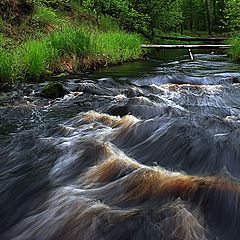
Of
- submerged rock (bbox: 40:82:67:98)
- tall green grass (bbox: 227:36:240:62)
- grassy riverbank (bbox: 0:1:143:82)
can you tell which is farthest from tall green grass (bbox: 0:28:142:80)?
tall green grass (bbox: 227:36:240:62)

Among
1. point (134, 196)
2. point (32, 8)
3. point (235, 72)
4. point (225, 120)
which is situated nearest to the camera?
point (134, 196)

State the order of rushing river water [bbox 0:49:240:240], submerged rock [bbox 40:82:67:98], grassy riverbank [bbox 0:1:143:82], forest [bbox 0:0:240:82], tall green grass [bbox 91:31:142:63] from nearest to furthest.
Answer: rushing river water [bbox 0:49:240:240], submerged rock [bbox 40:82:67:98], grassy riverbank [bbox 0:1:143:82], forest [bbox 0:0:240:82], tall green grass [bbox 91:31:142:63]

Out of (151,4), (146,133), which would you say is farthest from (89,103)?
(151,4)

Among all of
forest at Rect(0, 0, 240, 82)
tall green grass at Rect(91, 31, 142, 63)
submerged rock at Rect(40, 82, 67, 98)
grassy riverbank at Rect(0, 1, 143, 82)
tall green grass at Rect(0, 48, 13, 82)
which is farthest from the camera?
tall green grass at Rect(91, 31, 142, 63)

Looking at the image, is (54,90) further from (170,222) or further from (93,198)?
(170,222)

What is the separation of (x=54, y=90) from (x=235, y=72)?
6308 mm

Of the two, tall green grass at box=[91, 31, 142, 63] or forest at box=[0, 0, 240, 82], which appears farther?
tall green grass at box=[91, 31, 142, 63]

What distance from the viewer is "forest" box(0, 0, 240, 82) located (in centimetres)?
967

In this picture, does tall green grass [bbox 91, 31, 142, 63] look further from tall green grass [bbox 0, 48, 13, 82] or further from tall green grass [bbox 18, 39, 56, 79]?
tall green grass [bbox 0, 48, 13, 82]

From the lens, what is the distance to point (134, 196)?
3.47 meters

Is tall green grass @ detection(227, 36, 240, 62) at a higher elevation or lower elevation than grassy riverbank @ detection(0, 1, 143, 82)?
lower

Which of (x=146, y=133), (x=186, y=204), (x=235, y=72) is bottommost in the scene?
(x=235, y=72)

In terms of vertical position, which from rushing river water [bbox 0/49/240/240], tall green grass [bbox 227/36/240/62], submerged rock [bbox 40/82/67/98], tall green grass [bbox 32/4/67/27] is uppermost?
tall green grass [bbox 32/4/67/27]

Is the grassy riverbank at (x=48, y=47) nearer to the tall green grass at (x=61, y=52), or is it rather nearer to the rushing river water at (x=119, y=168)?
the tall green grass at (x=61, y=52)
